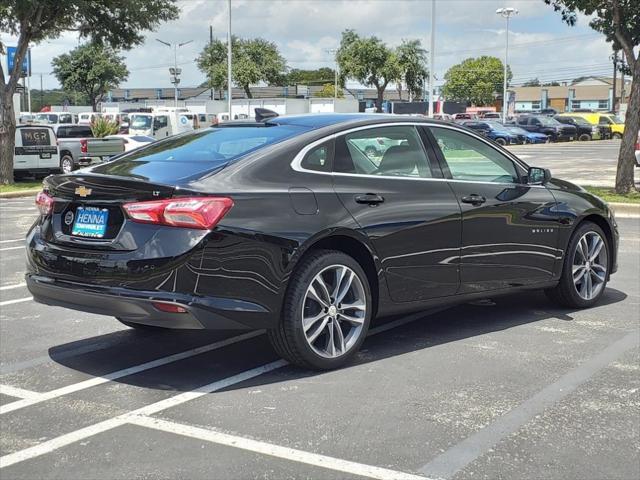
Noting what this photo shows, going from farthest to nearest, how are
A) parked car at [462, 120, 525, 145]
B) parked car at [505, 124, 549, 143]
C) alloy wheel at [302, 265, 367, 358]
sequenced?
1. parked car at [505, 124, 549, 143]
2. parked car at [462, 120, 525, 145]
3. alloy wheel at [302, 265, 367, 358]

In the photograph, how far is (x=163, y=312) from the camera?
4.43 meters

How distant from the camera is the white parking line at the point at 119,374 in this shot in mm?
4441

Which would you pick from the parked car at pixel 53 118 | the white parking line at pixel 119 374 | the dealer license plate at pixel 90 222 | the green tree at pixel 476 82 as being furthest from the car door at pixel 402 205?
the green tree at pixel 476 82

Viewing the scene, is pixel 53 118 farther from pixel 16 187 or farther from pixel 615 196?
pixel 615 196

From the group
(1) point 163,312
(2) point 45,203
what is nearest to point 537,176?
(1) point 163,312

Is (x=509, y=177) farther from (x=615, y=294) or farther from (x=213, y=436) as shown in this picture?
(x=213, y=436)

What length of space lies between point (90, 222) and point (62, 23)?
1929cm

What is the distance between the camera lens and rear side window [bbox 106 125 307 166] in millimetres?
5031

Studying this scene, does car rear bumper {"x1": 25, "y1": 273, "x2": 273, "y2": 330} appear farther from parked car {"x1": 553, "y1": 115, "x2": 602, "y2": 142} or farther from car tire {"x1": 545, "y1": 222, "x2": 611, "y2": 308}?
parked car {"x1": 553, "y1": 115, "x2": 602, "y2": 142}

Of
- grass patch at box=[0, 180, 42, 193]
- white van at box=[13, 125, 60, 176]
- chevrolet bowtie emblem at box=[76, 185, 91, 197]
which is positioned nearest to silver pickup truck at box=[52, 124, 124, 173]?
white van at box=[13, 125, 60, 176]

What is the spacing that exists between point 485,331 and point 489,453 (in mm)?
2369

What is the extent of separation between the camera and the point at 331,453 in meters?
3.72

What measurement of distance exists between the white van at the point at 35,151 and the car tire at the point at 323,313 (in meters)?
19.8

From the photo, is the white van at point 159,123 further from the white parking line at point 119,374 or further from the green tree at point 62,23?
the white parking line at point 119,374
